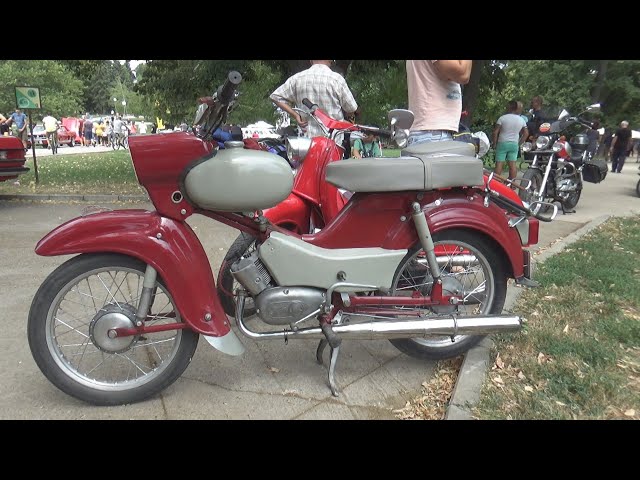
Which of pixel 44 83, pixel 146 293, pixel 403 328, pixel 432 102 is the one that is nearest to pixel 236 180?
pixel 146 293

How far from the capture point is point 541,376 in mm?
2576

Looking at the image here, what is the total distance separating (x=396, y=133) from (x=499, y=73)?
1216 cm

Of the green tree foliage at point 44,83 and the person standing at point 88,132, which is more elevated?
the green tree foliage at point 44,83

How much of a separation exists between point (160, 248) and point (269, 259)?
21.4 inches

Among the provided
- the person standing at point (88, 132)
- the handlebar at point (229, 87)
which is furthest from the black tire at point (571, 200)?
the person standing at point (88, 132)

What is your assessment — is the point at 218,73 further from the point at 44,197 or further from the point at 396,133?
the point at 396,133

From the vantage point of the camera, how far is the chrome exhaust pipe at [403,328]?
8.11 feet

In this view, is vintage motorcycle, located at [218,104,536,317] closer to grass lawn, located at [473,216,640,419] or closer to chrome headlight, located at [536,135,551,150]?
grass lawn, located at [473,216,640,419]

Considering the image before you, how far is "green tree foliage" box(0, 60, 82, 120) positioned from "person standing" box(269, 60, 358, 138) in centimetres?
3092

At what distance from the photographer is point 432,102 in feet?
11.0

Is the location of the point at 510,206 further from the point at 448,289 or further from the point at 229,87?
the point at 229,87

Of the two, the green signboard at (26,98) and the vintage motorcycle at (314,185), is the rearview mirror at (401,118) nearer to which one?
the vintage motorcycle at (314,185)

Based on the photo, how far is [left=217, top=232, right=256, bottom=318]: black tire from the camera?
2598 millimetres

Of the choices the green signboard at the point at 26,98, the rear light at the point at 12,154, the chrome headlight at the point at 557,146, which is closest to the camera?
the rear light at the point at 12,154
